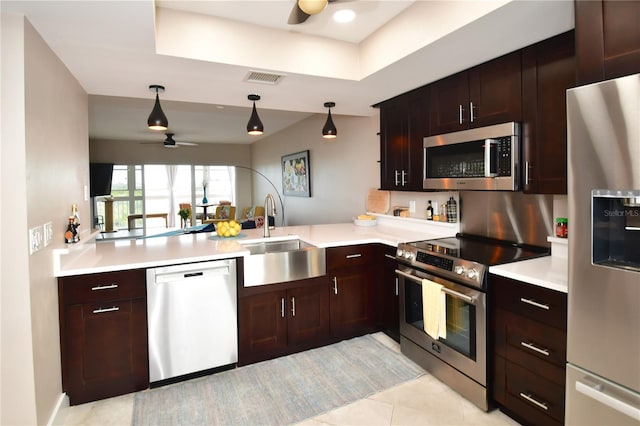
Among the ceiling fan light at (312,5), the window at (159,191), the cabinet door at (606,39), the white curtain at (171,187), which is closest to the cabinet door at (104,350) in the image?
the ceiling fan light at (312,5)

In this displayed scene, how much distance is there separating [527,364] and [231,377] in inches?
75.5

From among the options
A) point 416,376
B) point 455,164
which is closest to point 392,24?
point 455,164

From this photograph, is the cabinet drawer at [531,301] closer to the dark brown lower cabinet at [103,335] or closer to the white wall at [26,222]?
the dark brown lower cabinet at [103,335]

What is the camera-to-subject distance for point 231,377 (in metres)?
2.58

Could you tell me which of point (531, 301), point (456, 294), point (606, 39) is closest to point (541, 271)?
point (531, 301)

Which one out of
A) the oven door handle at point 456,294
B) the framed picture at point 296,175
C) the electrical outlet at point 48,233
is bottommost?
the oven door handle at point 456,294

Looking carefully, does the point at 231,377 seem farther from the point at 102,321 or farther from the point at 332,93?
the point at 332,93

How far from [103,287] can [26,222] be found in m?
0.70

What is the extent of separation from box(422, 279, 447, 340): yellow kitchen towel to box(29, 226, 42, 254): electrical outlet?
2.27 meters

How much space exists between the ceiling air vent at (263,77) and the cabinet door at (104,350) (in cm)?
178

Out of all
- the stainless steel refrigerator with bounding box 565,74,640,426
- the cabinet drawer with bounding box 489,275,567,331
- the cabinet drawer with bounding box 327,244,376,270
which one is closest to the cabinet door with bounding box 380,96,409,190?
the cabinet drawer with bounding box 327,244,376,270

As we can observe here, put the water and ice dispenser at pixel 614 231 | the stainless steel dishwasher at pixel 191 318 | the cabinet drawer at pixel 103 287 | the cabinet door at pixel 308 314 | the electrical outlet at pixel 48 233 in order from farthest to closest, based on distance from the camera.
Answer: the cabinet door at pixel 308 314
the stainless steel dishwasher at pixel 191 318
the cabinet drawer at pixel 103 287
the electrical outlet at pixel 48 233
the water and ice dispenser at pixel 614 231

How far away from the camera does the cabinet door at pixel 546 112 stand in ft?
Answer: 6.63

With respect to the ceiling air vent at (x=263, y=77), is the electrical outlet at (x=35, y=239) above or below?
below
